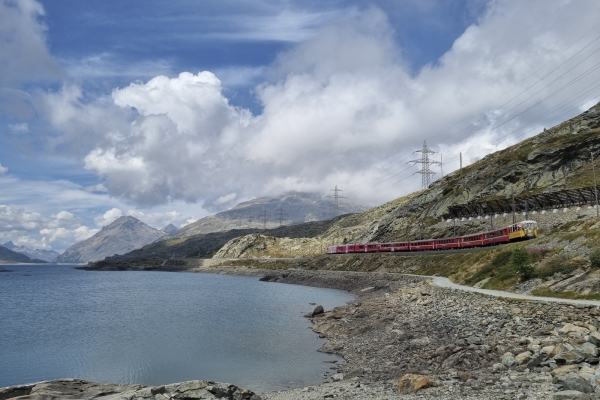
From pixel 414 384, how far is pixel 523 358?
5.56 metres

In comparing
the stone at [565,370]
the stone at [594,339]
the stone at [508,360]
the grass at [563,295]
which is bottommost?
the stone at [508,360]

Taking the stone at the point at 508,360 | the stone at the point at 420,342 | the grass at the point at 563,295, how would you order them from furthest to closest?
the stone at the point at 420,342 → the grass at the point at 563,295 → the stone at the point at 508,360

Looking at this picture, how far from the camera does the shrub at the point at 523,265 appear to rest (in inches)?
1516

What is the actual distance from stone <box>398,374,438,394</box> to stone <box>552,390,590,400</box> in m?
6.55

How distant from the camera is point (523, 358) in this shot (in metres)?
19.9

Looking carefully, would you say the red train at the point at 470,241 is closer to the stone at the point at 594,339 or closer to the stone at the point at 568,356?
the stone at the point at 594,339

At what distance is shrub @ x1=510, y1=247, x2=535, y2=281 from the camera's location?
38.5 m

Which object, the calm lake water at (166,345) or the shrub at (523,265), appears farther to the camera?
the shrub at (523,265)

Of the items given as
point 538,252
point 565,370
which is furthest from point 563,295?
point 565,370

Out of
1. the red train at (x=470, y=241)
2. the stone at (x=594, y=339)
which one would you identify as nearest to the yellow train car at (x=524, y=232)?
the red train at (x=470, y=241)

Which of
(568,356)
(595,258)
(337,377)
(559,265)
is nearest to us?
(568,356)

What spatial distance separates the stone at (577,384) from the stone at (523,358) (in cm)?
547

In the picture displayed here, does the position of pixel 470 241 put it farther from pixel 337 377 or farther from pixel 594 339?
pixel 594 339

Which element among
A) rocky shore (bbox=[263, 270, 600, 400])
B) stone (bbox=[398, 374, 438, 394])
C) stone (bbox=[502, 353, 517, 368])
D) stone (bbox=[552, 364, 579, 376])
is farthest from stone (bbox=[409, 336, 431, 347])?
stone (bbox=[552, 364, 579, 376])
